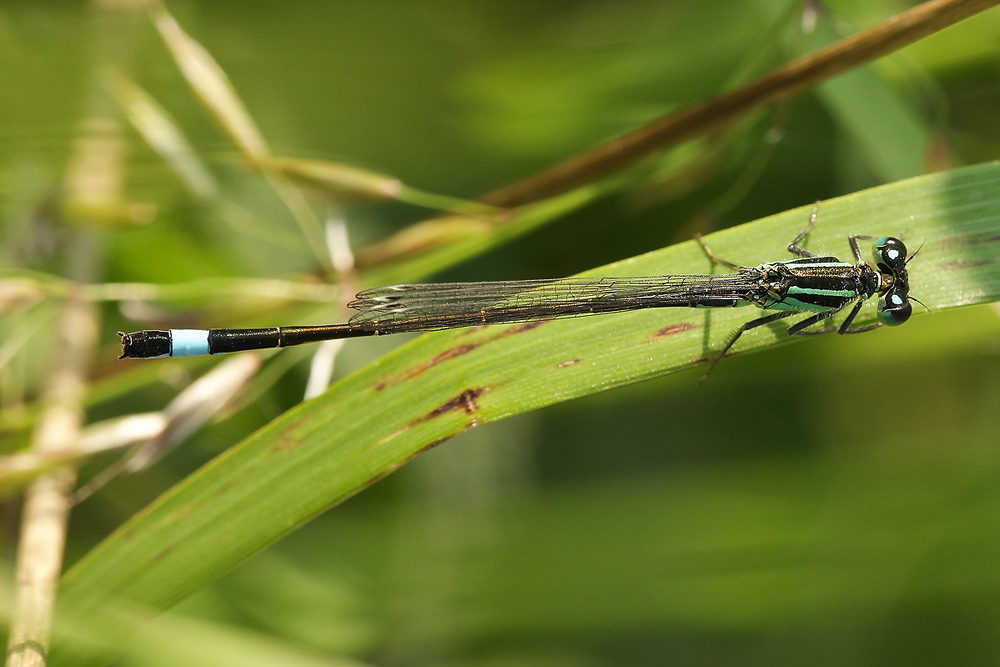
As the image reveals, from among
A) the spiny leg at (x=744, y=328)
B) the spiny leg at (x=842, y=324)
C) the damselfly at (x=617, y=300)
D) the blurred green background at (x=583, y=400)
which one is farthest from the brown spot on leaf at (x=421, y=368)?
the spiny leg at (x=842, y=324)

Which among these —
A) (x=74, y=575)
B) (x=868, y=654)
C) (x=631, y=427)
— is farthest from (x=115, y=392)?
(x=868, y=654)

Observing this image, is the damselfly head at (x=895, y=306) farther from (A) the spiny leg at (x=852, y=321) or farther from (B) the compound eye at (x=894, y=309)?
(A) the spiny leg at (x=852, y=321)

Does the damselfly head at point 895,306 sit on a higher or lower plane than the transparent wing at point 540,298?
lower

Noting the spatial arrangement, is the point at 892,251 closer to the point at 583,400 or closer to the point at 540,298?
the point at 540,298

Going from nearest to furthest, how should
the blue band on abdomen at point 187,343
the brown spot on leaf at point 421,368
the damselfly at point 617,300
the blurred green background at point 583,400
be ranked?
the brown spot on leaf at point 421,368, the damselfly at point 617,300, the blue band on abdomen at point 187,343, the blurred green background at point 583,400

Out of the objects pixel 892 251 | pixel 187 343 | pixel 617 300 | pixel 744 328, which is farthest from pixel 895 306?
pixel 187 343

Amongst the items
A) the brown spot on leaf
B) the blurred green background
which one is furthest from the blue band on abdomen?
the brown spot on leaf

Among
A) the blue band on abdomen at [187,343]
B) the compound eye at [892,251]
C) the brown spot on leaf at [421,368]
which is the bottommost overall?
the brown spot on leaf at [421,368]
